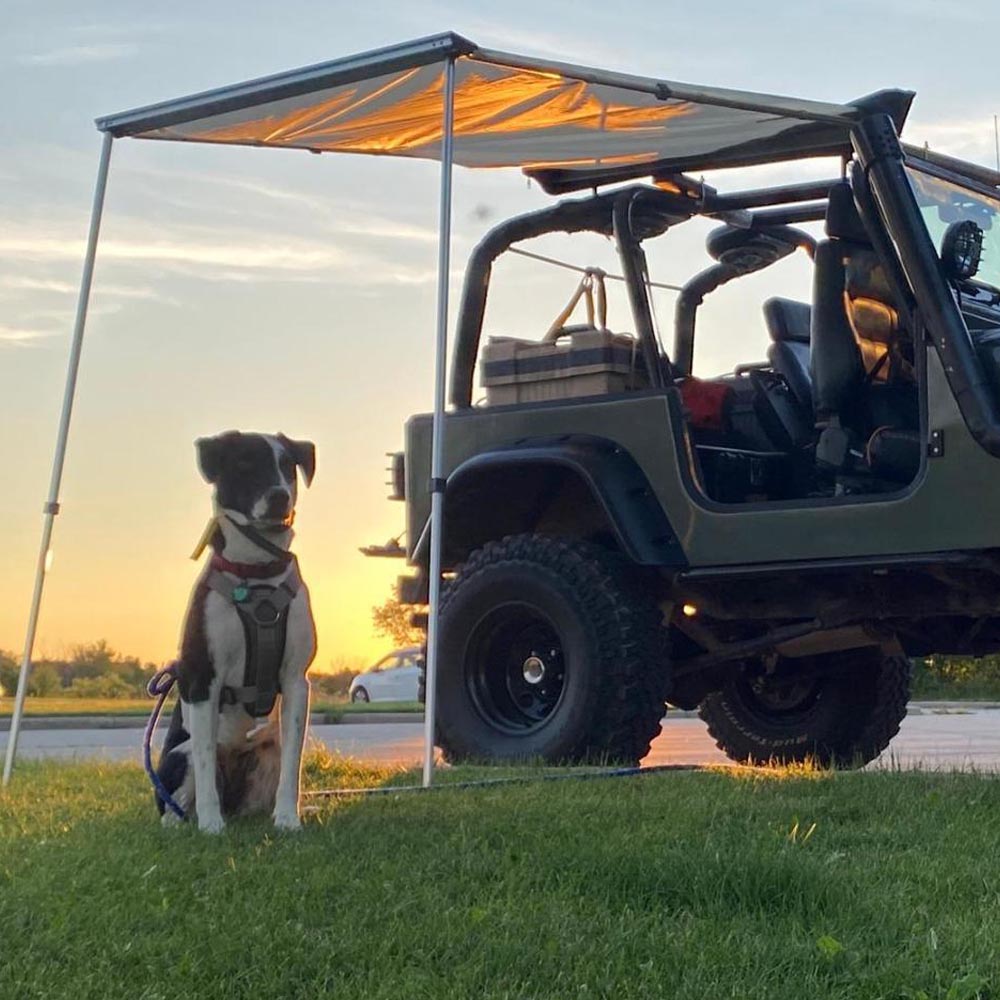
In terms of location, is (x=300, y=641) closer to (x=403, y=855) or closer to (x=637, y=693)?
(x=403, y=855)

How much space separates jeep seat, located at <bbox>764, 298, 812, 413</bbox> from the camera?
7484mm

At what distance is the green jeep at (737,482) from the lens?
627cm

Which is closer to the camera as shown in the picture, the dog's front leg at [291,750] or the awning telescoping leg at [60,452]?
the dog's front leg at [291,750]

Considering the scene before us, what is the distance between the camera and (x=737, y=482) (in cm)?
727

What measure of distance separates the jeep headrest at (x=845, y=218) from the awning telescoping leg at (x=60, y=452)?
10.5 feet

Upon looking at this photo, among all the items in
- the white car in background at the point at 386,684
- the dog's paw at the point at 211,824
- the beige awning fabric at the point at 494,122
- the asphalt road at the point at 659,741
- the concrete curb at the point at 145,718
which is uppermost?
the white car in background at the point at 386,684

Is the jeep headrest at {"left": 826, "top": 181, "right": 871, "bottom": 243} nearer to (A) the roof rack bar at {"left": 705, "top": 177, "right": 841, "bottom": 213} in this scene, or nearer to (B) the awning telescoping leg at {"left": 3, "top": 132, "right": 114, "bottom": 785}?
(A) the roof rack bar at {"left": 705, "top": 177, "right": 841, "bottom": 213}

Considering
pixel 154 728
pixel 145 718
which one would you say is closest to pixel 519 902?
pixel 154 728

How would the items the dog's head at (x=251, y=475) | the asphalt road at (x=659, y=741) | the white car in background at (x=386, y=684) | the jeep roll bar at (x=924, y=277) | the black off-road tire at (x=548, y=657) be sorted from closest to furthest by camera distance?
the dog's head at (x=251, y=475) < the jeep roll bar at (x=924, y=277) < the black off-road tire at (x=548, y=657) < the asphalt road at (x=659, y=741) < the white car in background at (x=386, y=684)

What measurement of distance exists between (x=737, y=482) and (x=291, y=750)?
296 cm

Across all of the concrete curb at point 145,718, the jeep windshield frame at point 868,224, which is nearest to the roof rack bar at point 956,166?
the jeep windshield frame at point 868,224

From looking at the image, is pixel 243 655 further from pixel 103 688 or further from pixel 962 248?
pixel 103 688

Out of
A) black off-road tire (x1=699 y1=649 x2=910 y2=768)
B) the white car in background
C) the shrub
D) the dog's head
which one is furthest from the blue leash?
the white car in background

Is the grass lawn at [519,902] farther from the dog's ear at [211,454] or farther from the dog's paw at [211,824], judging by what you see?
the dog's ear at [211,454]
